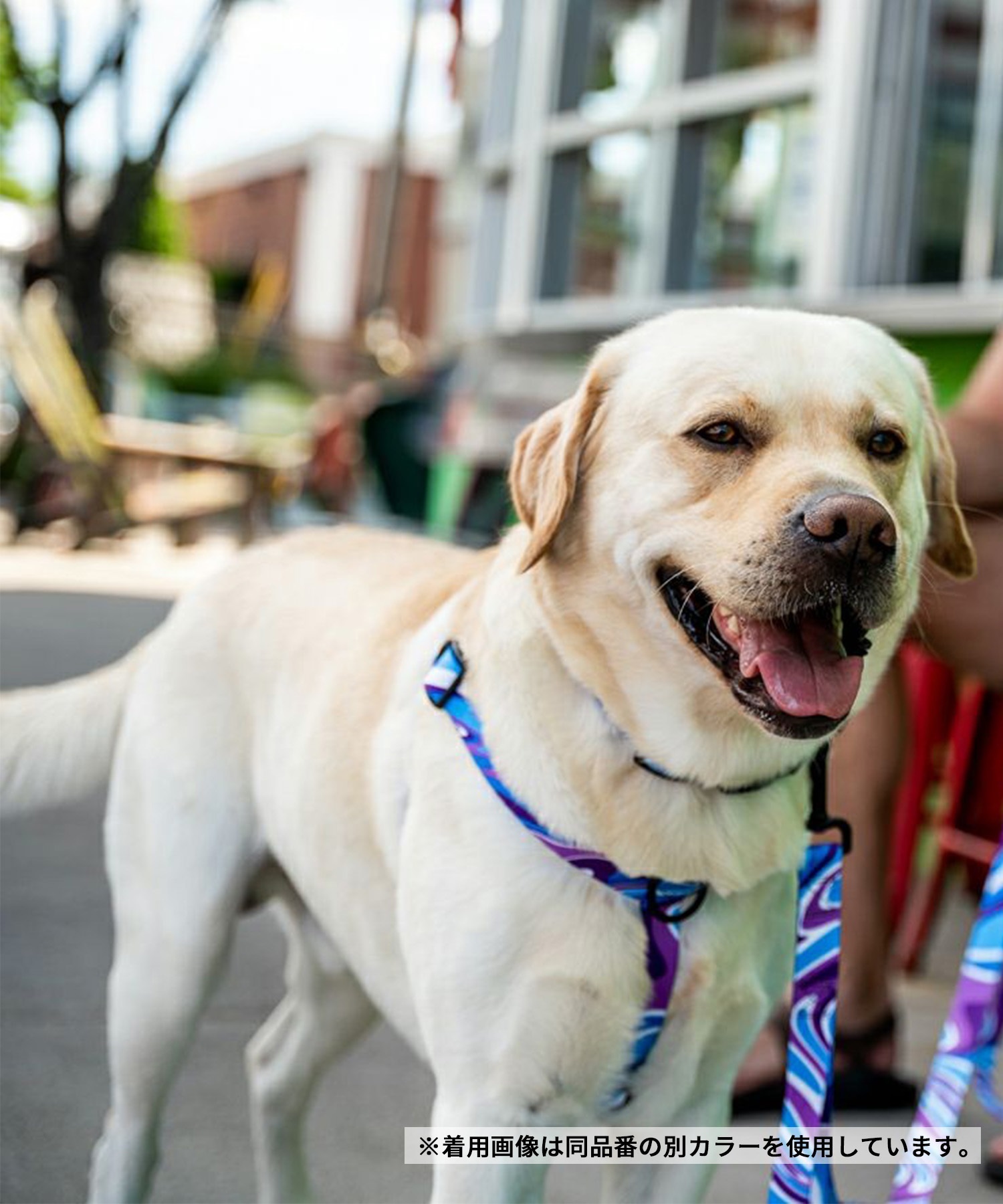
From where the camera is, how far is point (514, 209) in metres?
8.86

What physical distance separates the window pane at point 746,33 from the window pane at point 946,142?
1.06 metres

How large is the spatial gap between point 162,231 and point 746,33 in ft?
129

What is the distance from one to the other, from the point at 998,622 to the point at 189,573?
340 inches

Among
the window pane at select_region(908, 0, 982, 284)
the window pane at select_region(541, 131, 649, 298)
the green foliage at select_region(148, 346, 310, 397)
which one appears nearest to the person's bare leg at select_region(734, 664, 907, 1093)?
the window pane at select_region(908, 0, 982, 284)

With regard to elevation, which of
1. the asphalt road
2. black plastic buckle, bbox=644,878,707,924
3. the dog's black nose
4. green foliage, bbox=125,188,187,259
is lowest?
the asphalt road

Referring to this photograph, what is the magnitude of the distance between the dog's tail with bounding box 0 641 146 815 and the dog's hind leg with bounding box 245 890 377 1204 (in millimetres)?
430

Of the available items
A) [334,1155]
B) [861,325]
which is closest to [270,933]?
[334,1155]

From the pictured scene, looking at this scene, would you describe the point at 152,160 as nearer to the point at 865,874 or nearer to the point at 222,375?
the point at 222,375

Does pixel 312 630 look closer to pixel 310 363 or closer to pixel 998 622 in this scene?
pixel 998 622

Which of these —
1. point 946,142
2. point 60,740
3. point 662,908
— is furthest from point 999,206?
point 662,908

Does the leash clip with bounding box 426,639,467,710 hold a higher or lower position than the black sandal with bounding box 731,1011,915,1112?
higher

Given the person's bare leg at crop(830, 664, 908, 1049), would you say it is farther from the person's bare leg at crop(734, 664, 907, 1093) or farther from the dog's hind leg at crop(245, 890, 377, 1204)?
the dog's hind leg at crop(245, 890, 377, 1204)

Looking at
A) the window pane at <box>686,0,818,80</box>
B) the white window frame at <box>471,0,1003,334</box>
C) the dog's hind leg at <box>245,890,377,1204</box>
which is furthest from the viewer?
the window pane at <box>686,0,818,80</box>

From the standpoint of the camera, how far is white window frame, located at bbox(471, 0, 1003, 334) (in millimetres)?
6066
